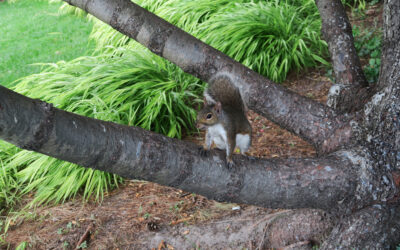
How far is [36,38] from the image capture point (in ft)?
24.6

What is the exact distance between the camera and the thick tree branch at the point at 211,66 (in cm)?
216

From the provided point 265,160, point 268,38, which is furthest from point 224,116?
point 268,38

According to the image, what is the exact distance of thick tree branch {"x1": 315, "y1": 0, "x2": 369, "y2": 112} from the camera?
2525 mm

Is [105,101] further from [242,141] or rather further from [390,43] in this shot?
[390,43]

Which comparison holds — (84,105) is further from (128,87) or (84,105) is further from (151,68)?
(151,68)

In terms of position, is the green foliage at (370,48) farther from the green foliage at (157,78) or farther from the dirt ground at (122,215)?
the dirt ground at (122,215)

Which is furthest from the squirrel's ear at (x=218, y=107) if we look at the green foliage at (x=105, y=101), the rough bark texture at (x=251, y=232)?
the green foliage at (x=105, y=101)

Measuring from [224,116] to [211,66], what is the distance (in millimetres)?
337

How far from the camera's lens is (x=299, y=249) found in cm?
219

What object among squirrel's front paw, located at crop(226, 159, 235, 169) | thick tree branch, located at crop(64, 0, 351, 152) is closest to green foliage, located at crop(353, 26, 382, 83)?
thick tree branch, located at crop(64, 0, 351, 152)

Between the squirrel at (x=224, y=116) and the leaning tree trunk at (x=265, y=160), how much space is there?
0.08 meters

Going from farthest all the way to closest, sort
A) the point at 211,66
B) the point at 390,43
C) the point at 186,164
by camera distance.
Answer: the point at 211,66 → the point at 390,43 → the point at 186,164

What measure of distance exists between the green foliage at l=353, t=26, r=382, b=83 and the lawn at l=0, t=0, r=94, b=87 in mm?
3900

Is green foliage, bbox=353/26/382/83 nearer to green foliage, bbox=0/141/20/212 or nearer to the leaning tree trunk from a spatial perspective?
the leaning tree trunk
